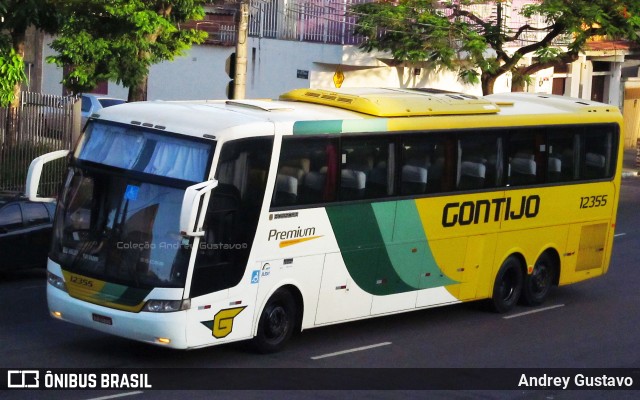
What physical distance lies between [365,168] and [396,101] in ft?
3.96

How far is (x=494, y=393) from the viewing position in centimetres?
1164

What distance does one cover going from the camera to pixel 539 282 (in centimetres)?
1691

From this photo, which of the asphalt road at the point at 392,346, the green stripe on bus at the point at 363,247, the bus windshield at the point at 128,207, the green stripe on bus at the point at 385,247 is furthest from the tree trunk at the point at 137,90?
the bus windshield at the point at 128,207

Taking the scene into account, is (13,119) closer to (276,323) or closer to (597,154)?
(597,154)

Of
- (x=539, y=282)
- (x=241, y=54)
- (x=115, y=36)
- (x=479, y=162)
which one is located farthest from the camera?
(x=115, y=36)

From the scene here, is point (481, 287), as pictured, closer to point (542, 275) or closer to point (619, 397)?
point (542, 275)

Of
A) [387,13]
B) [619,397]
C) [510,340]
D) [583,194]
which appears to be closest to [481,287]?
[510,340]

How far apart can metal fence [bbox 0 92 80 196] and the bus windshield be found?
12.2m

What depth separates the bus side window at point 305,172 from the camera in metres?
12.6

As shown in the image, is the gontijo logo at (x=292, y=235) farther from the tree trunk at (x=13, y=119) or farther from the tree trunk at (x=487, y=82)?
the tree trunk at (x=487, y=82)

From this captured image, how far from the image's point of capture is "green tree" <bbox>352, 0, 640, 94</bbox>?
2781 cm

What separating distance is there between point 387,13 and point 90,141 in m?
16.8

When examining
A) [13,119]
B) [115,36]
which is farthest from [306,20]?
[13,119]

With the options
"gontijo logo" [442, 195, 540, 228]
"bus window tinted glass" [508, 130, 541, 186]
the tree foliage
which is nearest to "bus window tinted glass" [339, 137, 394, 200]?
"gontijo logo" [442, 195, 540, 228]
